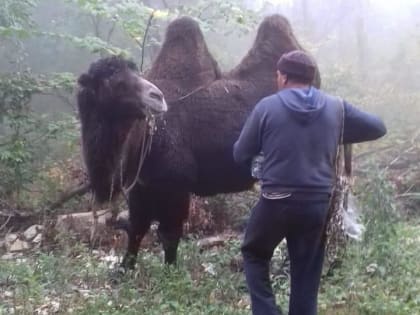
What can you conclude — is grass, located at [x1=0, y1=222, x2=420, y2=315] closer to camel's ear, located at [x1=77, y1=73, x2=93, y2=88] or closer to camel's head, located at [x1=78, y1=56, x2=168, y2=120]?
camel's head, located at [x1=78, y1=56, x2=168, y2=120]

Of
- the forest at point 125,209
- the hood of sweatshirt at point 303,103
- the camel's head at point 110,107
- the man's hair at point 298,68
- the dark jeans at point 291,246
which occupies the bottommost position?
the forest at point 125,209

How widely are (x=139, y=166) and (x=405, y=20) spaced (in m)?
24.1

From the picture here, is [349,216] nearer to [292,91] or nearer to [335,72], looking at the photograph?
[292,91]

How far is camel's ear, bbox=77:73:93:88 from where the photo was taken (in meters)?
6.02

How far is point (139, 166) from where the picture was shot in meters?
6.33

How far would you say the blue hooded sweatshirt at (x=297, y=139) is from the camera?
452 cm

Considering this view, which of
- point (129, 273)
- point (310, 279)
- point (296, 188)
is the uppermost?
point (296, 188)

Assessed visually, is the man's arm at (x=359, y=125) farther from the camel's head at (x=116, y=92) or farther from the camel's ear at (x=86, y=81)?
Answer: the camel's ear at (x=86, y=81)

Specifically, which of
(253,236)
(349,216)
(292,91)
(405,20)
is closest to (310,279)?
(253,236)

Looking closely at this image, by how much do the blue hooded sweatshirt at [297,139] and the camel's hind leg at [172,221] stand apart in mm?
2117

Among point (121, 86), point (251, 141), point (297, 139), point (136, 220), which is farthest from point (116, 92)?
point (297, 139)

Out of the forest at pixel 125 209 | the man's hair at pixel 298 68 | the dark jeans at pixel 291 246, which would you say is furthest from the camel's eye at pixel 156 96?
the dark jeans at pixel 291 246

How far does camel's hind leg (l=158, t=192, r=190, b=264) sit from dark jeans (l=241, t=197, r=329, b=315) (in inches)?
78.2

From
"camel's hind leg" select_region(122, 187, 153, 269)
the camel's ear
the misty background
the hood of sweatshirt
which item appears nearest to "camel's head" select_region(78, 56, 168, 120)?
the camel's ear
